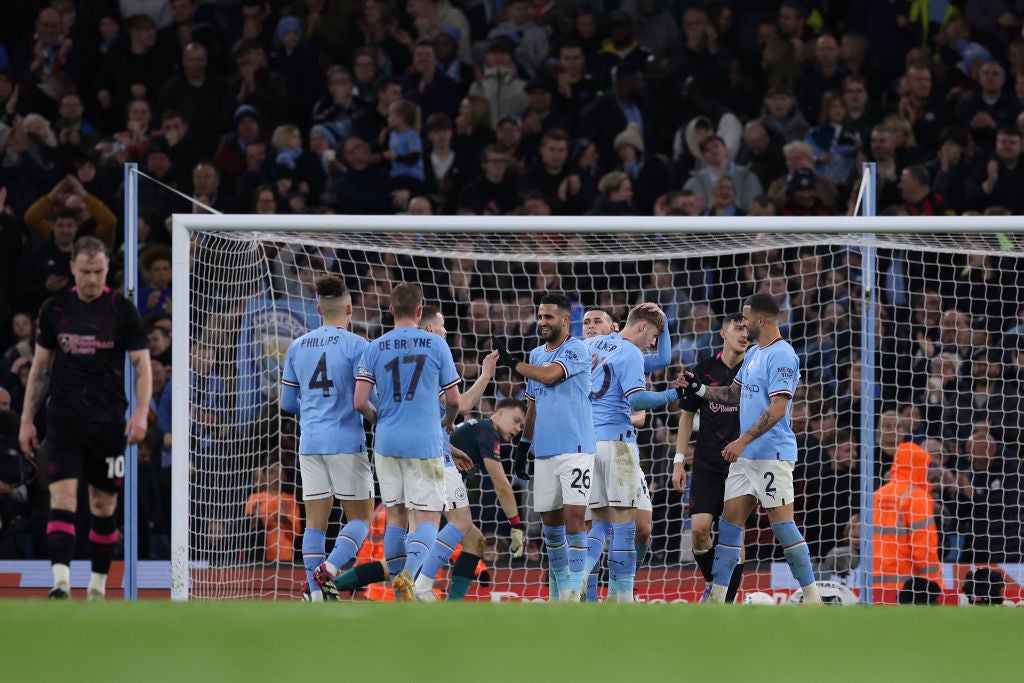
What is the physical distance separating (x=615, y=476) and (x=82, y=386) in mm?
3510

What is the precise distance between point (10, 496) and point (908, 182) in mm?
7740

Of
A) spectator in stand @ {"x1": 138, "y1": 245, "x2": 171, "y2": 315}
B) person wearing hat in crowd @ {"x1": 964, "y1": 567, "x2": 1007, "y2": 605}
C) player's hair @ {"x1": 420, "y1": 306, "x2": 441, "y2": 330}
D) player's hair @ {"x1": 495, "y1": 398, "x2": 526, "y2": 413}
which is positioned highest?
spectator in stand @ {"x1": 138, "y1": 245, "x2": 171, "y2": 315}

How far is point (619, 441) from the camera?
9.83 meters

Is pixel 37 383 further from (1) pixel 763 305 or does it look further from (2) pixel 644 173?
(2) pixel 644 173

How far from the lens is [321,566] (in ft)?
28.0

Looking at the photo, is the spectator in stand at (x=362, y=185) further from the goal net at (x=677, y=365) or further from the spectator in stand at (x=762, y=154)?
the spectator in stand at (x=762, y=154)

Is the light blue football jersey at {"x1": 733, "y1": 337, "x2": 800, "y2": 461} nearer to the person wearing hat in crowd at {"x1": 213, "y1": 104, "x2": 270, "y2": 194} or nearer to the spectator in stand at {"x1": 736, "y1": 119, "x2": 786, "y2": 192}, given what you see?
the spectator in stand at {"x1": 736, "y1": 119, "x2": 786, "y2": 192}

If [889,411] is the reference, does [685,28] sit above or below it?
above

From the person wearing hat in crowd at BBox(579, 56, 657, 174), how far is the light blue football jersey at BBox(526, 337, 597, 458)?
473 centimetres

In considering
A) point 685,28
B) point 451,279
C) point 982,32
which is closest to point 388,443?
point 451,279

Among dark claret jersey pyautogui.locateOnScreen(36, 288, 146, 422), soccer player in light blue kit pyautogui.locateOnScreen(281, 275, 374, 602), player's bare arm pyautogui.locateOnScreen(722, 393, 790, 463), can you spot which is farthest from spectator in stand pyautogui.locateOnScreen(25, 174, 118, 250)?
player's bare arm pyautogui.locateOnScreen(722, 393, 790, 463)

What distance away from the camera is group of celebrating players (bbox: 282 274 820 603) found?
338 inches

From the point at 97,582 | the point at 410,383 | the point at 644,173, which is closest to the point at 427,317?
the point at 410,383

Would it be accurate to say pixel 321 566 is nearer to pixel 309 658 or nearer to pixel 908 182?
pixel 309 658
